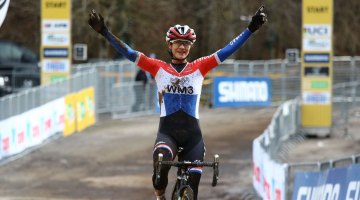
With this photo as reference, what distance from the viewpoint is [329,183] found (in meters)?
13.9

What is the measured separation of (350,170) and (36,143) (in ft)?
51.6

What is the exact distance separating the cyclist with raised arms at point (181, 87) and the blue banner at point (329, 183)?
2.19 meters

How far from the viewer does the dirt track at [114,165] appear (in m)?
21.5

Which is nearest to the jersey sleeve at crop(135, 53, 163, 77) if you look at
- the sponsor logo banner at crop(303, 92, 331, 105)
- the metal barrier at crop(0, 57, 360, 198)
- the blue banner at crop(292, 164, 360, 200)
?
the blue banner at crop(292, 164, 360, 200)

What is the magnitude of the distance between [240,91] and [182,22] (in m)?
18.6

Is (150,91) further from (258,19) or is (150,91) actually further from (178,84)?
(258,19)

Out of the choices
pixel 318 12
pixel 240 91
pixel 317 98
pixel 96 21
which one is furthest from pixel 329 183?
pixel 240 91

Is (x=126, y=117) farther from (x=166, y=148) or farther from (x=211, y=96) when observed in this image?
(x=166, y=148)

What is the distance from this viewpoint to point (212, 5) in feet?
184

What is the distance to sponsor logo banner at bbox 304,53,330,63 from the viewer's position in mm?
32719

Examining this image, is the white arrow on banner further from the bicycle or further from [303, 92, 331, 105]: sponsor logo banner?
[303, 92, 331, 105]: sponsor logo banner

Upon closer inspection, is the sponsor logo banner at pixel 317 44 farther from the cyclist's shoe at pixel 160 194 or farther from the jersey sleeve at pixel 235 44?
the cyclist's shoe at pixel 160 194

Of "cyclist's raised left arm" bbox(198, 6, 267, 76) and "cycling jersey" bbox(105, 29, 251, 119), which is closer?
"cyclist's raised left arm" bbox(198, 6, 267, 76)

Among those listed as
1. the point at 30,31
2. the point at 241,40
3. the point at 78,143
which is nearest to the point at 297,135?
the point at 78,143
